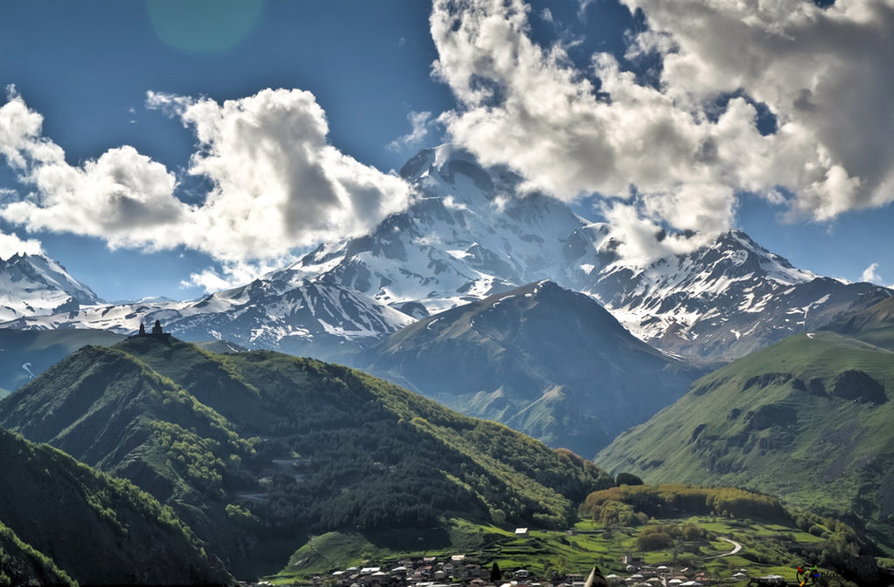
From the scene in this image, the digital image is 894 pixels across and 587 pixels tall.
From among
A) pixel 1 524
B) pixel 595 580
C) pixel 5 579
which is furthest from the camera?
pixel 1 524

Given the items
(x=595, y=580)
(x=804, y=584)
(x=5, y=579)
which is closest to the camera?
(x=804, y=584)

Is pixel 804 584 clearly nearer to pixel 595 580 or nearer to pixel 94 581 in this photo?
pixel 595 580

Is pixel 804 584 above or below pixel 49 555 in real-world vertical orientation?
above

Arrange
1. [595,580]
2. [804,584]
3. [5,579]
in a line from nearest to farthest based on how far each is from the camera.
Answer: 1. [804,584]
2. [595,580]
3. [5,579]

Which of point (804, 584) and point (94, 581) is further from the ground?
point (804, 584)

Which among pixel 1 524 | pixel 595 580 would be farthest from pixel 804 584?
pixel 1 524

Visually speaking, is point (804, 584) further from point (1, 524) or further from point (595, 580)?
point (1, 524)

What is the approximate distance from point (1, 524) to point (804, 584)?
181 m

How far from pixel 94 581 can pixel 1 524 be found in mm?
26299

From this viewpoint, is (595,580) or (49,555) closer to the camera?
(595,580)

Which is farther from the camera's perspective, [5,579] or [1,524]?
[1,524]

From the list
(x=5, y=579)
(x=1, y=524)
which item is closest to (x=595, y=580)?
(x=5, y=579)

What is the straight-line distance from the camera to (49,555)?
198500mm

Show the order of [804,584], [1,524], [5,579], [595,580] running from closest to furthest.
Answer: [804,584] → [595,580] → [5,579] → [1,524]
